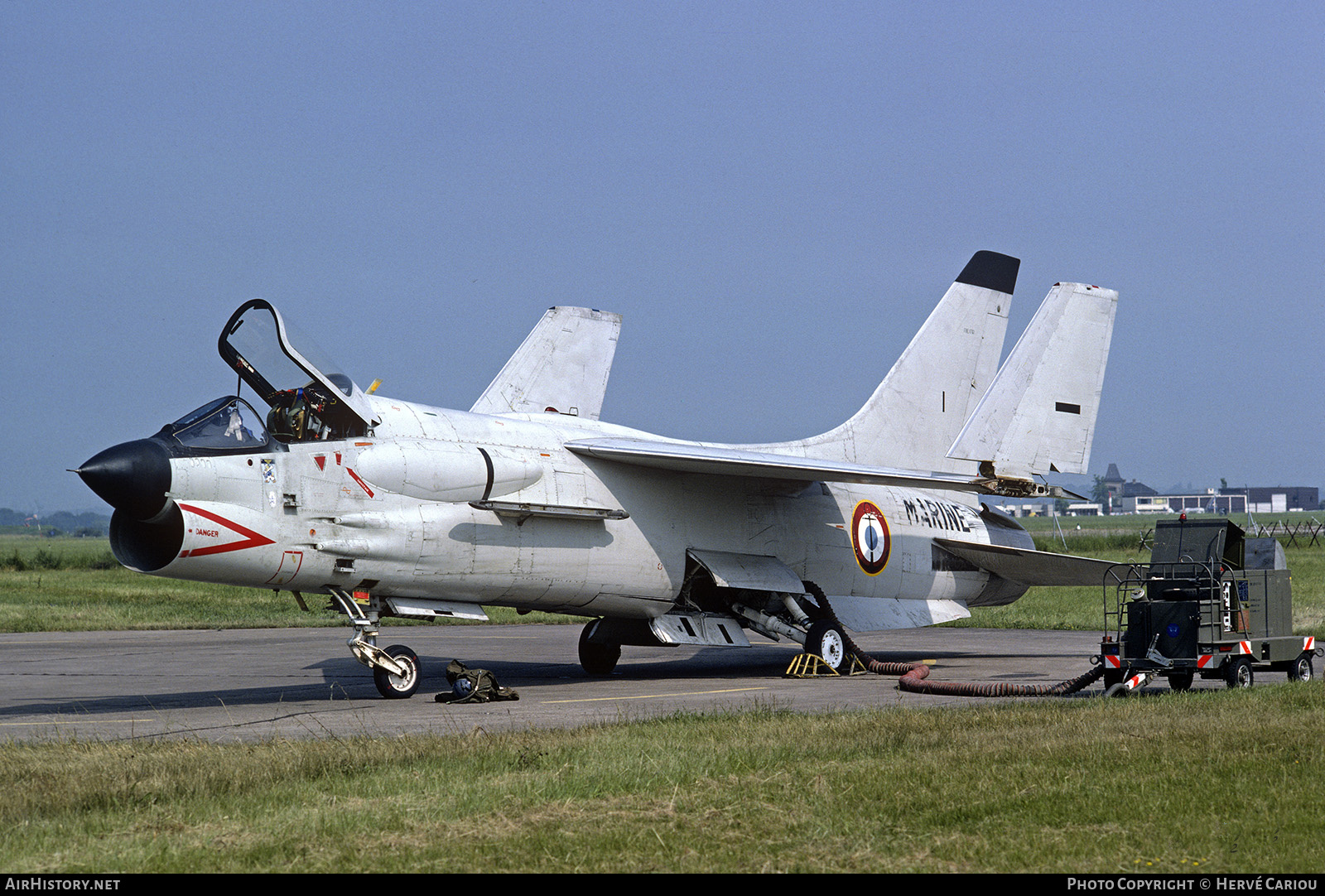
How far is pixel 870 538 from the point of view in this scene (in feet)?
60.4

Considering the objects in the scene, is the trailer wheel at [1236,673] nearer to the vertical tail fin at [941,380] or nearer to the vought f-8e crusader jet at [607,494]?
the vought f-8e crusader jet at [607,494]

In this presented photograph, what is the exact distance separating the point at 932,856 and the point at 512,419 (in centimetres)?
1053

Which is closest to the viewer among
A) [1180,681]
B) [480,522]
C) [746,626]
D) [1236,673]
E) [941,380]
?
[1236,673]

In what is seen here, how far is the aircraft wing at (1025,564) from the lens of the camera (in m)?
19.0

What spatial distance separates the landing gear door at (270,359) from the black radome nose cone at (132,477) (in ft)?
4.53

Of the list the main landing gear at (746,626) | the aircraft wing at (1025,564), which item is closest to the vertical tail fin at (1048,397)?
the aircraft wing at (1025,564)

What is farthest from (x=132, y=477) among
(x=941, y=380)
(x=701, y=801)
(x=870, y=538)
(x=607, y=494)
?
(x=941, y=380)

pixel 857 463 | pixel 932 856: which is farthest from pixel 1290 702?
pixel 857 463

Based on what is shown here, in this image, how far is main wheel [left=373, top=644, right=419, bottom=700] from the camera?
13.1 m

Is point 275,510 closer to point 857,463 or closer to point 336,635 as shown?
point 857,463

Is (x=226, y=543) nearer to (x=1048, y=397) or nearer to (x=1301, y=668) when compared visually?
(x=1301, y=668)

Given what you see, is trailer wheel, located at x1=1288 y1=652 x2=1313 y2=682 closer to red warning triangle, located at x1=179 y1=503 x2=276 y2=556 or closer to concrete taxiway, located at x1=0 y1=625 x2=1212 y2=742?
concrete taxiway, located at x1=0 y1=625 x2=1212 y2=742

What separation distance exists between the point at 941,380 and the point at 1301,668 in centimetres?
822

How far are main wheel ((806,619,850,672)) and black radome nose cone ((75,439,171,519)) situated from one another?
8827 millimetres
